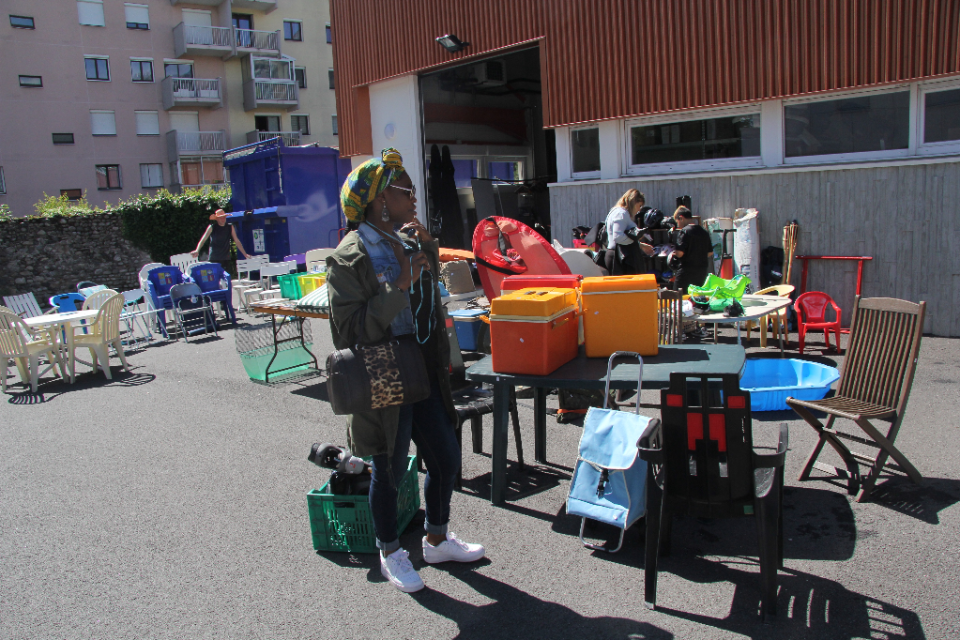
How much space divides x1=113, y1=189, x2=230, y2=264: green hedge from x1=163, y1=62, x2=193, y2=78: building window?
58.9ft

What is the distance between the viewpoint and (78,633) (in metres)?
3.08

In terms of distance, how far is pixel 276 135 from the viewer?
3672 cm

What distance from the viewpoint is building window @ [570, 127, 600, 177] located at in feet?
34.4

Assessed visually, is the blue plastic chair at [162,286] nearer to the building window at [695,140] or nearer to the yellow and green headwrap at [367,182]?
the building window at [695,140]

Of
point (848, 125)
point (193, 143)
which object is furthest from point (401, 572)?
point (193, 143)

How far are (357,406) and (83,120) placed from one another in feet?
121

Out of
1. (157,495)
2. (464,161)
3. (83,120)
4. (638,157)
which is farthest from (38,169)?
(157,495)

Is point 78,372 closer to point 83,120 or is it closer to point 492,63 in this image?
point 492,63

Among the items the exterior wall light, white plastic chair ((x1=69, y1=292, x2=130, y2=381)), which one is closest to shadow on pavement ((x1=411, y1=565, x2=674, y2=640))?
white plastic chair ((x1=69, y1=292, x2=130, y2=381))

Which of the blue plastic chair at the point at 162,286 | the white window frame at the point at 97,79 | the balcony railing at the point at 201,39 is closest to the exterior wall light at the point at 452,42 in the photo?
the blue plastic chair at the point at 162,286

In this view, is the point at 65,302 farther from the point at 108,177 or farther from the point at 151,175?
the point at 151,175

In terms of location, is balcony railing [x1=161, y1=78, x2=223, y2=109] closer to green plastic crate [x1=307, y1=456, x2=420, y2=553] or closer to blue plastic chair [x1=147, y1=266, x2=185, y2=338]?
blue plastic chair [x1=147, y1=266, x2=185, y2=338]

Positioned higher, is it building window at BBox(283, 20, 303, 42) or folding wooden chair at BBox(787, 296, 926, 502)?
building window at BBox(283, 20, 303, 42)

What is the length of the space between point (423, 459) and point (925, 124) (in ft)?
24.2
